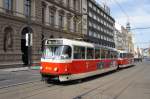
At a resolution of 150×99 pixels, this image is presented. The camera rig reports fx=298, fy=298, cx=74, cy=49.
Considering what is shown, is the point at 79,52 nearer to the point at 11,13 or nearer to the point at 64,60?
the point at 64,60

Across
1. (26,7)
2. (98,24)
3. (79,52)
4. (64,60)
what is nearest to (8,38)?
(26,7)

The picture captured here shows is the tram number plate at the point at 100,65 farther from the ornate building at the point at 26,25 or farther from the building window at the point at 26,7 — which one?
the building window at the point at 26,7

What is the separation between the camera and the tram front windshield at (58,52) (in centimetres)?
1697

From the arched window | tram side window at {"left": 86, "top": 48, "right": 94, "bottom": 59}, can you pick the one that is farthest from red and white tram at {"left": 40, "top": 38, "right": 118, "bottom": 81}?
the arched window

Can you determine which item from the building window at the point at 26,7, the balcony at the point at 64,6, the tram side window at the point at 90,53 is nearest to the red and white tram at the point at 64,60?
the tram side window at the point at 90,53

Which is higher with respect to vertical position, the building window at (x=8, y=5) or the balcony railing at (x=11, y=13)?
the building window at (x=8, y=5)

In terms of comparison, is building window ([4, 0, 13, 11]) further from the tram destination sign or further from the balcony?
the tram destination sign

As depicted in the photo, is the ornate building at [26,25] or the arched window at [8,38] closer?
the ornate building at [26,25]

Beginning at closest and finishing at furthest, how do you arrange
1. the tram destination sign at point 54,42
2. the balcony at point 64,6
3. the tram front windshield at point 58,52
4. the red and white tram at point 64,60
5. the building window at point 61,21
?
the red and white tram at point 64,60 < the tram front windshield at point 58,52 < the tram destination sign at point 54,42 < the balcony at point 64,6 < the building window at point 61,21

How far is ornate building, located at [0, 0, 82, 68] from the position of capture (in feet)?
113

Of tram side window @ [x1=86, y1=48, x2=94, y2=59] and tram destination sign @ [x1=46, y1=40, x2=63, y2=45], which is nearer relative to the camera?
tram destination sign @ [x1=46, y1=40, x2=63, y2=45]

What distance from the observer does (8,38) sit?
3538 cm

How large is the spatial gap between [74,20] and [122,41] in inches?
2680

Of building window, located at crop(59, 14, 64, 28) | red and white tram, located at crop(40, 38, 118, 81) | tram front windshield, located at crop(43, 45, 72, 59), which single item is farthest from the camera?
building window, located at crop(59, 14, 64, 28)
